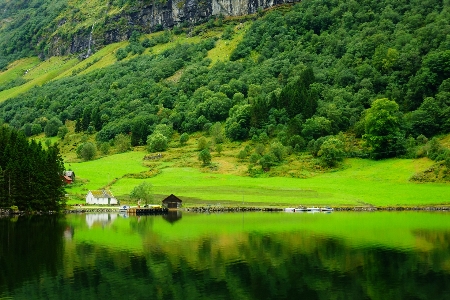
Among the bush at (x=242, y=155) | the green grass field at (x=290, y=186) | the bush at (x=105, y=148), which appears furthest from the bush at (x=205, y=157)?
the bush at (x=105, y=148)

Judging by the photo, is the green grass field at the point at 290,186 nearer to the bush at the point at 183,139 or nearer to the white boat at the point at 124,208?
the white boat at the point at 124,208

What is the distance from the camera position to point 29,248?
7025cm

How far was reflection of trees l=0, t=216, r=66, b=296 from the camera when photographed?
5659 centimetres

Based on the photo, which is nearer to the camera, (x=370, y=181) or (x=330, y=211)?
(x=330, y=211)

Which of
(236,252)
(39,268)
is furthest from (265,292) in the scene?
(39,268)

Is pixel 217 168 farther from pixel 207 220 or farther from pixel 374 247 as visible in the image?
pixel 374 247

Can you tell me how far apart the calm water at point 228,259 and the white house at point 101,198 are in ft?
91.0

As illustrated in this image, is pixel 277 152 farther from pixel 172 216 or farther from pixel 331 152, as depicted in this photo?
pixel 172 216

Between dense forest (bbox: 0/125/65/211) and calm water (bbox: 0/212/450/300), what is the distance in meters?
11.1

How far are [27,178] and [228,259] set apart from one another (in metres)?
57.5

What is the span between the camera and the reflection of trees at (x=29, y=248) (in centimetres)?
5659

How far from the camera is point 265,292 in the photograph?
1978 inches

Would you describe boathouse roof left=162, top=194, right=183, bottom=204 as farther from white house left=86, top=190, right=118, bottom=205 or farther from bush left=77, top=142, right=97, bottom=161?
bush left=77, top=142, right=97, bottom=161

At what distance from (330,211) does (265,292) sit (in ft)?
220
